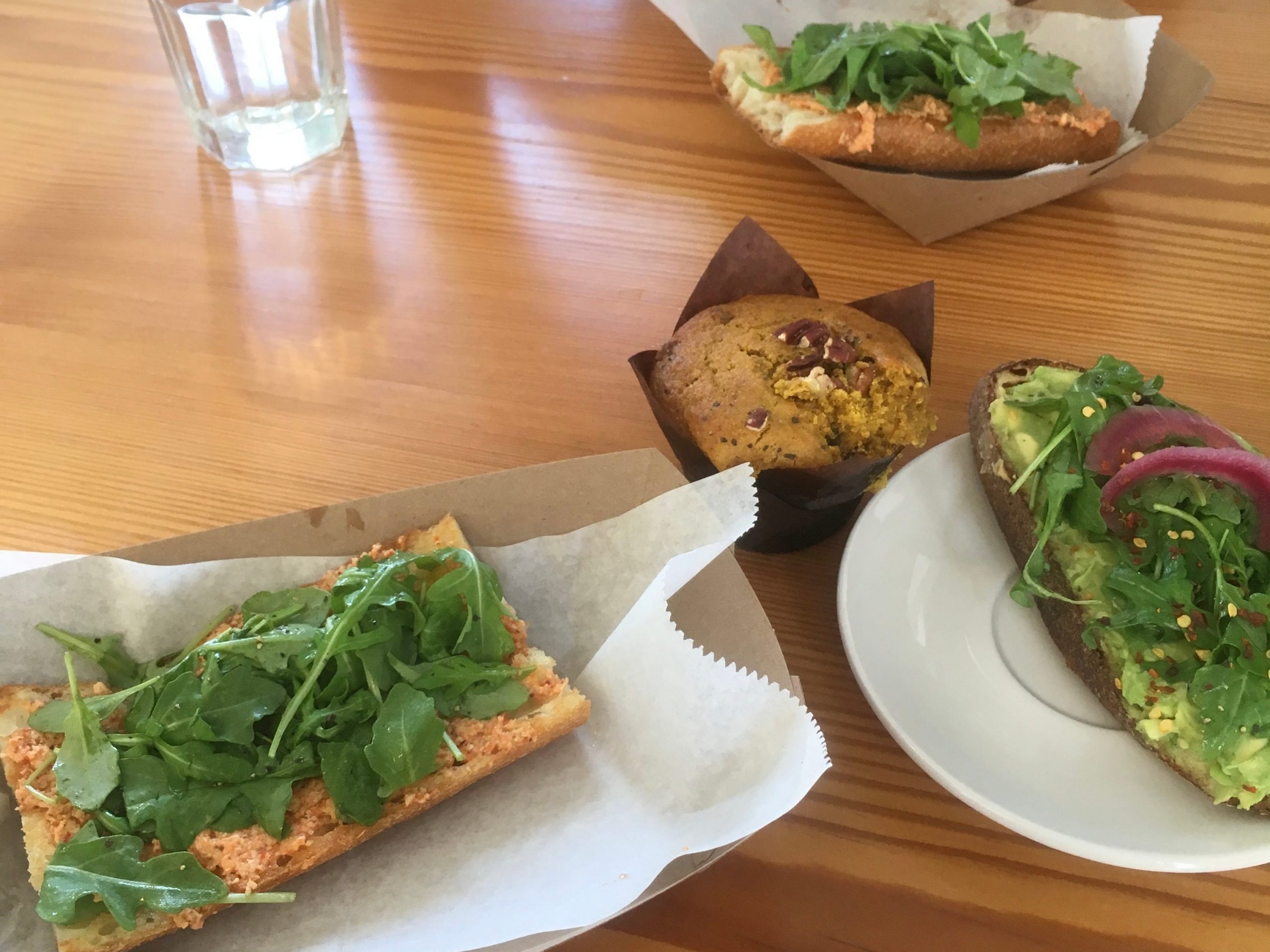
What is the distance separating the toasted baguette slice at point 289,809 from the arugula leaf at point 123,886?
0.06 feet

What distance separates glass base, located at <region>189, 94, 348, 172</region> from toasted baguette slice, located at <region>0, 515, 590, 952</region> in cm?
109

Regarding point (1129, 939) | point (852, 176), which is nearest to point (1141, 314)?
point (852, 176)

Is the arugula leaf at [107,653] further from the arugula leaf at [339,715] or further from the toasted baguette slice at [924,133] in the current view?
the toasted baguette slice at [924,133]

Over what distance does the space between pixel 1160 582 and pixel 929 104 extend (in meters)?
0.95

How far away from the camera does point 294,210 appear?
1.64 metres

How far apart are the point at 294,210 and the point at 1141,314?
1.48 m

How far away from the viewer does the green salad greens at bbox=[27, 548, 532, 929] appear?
2.61 feet

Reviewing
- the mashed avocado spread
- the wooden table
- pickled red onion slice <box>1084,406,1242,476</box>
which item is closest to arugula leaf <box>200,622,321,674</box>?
the wooden table

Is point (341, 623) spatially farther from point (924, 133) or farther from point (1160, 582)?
point (924, 133)

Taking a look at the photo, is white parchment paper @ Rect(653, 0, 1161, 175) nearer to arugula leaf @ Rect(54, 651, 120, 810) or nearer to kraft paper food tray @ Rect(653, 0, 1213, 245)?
kraft paper food tray @ Rect(653, 0, 1213, 245)

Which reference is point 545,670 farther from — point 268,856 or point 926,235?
point 926,235

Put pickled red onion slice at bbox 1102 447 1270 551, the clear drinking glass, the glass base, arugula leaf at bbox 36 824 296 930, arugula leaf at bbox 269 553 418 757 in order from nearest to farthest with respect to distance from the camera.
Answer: arugula leaf at bbox 36 824 296 930, arugula leaf at bbox 269 553 418 757, pickled red onion slice at bbox 1102 447 1270 551, the clear drinking glass, the glass base

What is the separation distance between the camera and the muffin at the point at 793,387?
1060mm

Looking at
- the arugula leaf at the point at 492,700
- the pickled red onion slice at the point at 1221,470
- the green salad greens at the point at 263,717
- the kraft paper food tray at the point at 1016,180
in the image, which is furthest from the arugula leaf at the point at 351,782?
the kraft paper food tray at the point at 1016,180
